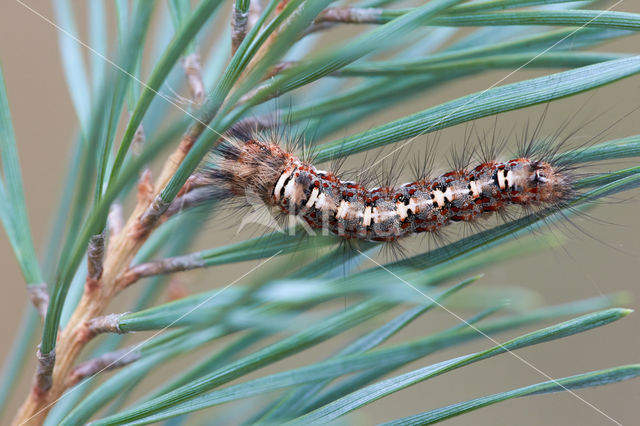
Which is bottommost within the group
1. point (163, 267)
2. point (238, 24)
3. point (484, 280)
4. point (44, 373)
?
point (44, 373)

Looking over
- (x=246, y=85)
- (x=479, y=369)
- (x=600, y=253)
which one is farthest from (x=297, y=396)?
(x=479, y=369)

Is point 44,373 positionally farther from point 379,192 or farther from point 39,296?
point 379,192

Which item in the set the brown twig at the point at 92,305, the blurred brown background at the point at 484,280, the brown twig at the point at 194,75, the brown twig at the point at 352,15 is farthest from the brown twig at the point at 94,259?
the blurred brown background at the point at 484,280

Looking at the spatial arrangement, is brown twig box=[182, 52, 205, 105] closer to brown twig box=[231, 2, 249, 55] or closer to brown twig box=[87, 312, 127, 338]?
brown twig box=[231, 2, 249, 55]

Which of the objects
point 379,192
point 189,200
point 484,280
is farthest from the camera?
point 484,280

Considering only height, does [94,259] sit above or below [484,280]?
below

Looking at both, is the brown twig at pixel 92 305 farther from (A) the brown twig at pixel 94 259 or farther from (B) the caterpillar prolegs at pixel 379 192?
(B) the caterpillar prolegs at pixel 379 192

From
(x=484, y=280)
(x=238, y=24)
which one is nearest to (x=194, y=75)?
(x=238, y=24)
